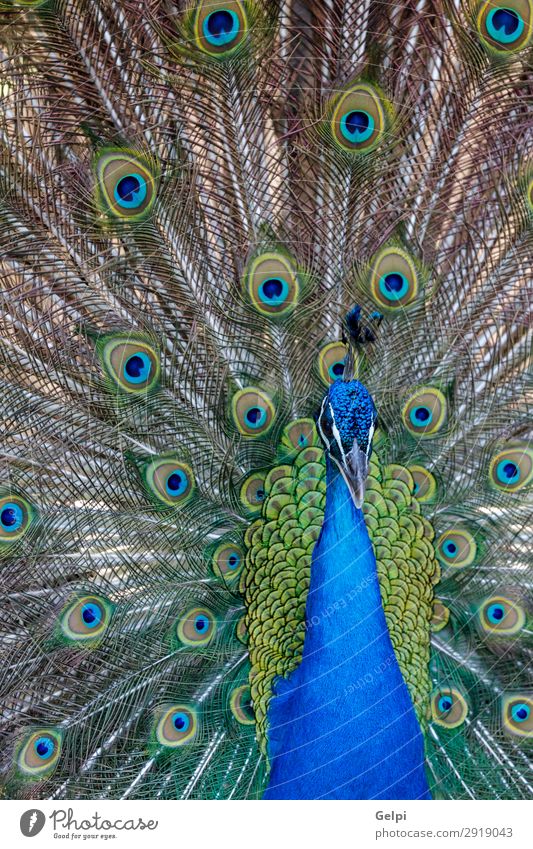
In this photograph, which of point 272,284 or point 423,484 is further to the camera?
point 423,484

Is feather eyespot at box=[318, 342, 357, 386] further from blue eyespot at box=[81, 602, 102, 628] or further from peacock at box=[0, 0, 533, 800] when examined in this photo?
blue eyespot at box=[81, 602, 102, 628]

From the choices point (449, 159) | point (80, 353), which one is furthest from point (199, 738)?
point (449, 159)

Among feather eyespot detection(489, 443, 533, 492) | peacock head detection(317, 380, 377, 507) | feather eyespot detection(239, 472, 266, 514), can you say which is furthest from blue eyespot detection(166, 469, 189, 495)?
feather eyespot detection(489, 443, 533, 492)

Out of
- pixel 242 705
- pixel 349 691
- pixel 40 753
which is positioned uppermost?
pixel 349 691

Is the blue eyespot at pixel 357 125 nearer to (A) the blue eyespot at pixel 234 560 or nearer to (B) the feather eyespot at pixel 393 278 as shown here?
(B) the feather eyespot at pixel 393 278

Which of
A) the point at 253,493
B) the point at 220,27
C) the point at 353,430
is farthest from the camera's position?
the point at 253,493

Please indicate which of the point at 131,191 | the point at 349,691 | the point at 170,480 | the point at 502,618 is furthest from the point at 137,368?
the point at 502,618

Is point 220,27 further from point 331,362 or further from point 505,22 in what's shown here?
point 331,362
